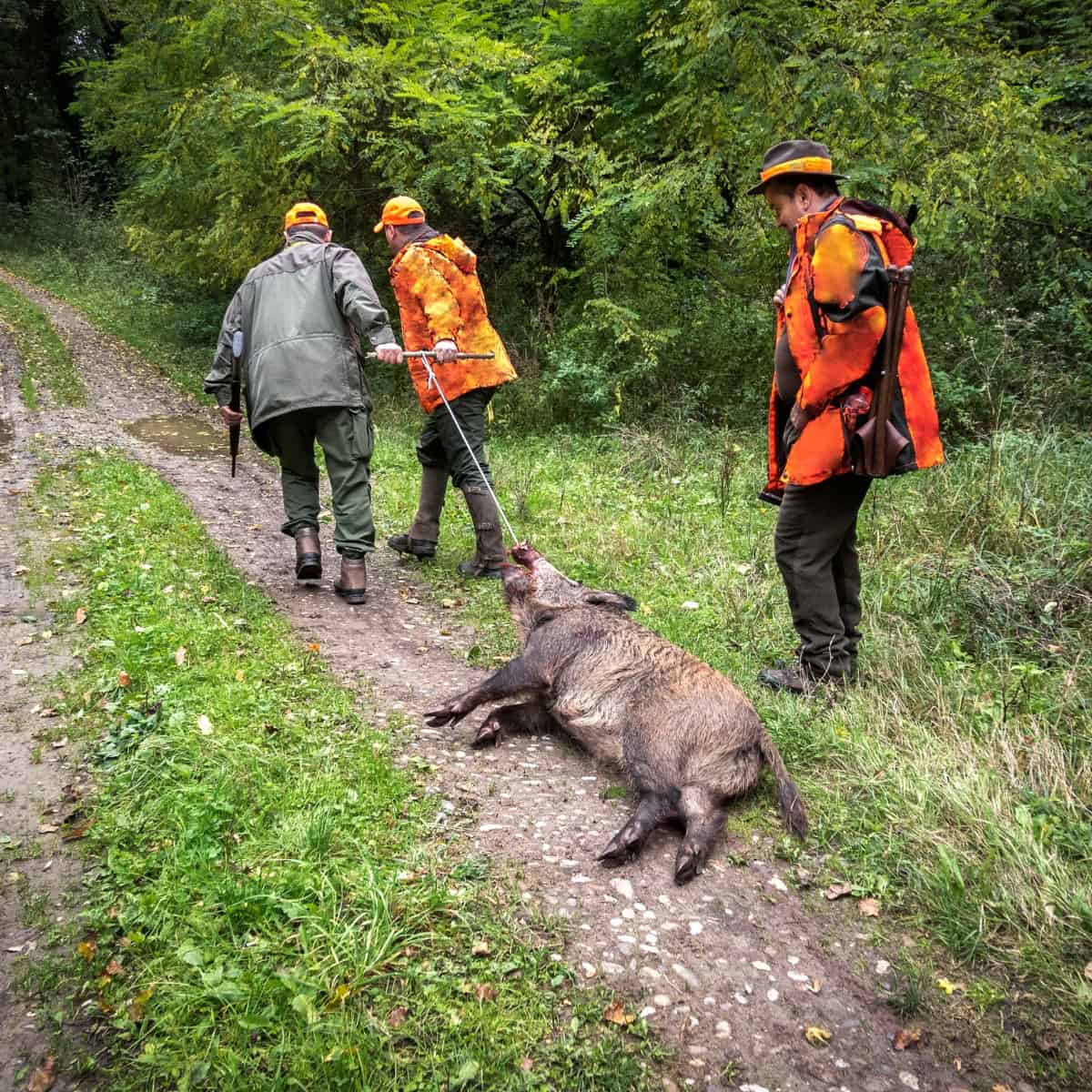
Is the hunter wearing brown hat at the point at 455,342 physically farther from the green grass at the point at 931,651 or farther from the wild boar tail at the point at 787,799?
the wild boar tail at the point at 787,799

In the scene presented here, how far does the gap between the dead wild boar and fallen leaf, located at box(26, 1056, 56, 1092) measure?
5.72 ft

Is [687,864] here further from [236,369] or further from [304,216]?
[304,216]

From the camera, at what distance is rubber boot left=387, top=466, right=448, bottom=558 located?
6.53 m

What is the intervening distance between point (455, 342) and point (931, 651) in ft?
11.5

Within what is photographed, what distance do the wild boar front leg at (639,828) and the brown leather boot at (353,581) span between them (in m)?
2.97

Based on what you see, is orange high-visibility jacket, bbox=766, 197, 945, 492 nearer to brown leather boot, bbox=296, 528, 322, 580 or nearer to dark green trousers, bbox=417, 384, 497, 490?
dark green trousers, bbox=417, 384, 497, 490

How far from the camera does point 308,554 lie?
5.82 m

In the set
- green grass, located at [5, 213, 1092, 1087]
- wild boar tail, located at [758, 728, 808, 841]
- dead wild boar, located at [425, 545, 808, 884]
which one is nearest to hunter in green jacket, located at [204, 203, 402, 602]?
green grass, located at [5, 213, 1092, 1087]

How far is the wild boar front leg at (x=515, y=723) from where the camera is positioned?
13.0 ft

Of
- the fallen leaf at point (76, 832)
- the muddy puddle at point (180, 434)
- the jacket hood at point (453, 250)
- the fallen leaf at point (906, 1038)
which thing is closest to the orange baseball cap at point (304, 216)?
the jacket hood at point (453, 250)

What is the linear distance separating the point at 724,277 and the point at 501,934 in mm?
9640

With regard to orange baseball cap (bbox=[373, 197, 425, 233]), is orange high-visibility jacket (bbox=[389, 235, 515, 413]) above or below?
below

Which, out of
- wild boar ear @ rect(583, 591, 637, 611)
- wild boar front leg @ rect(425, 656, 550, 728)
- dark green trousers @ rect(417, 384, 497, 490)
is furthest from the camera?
dark green trousers @ rect(417, 384, 497, 490)

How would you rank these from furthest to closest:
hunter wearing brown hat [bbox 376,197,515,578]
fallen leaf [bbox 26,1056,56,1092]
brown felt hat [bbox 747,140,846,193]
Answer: hunter wearing brown hat [bbox 376,197,515,578] → brown felt hat [bbox 747,140,846,193] → fallen leaf [bbox 26,1056,56,1092]
